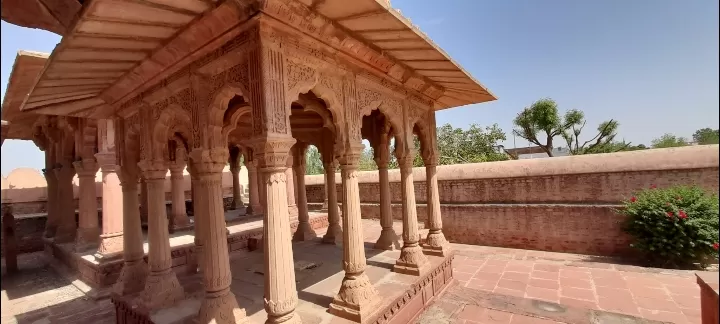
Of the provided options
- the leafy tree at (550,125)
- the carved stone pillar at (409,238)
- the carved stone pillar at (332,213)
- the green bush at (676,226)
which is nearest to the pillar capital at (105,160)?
the carved stone pillar at (332,213)

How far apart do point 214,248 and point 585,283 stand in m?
7.48

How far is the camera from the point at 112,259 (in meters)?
7.75

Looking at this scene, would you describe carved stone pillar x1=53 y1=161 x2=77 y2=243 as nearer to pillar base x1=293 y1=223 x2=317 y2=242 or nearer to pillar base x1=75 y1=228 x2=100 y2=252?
pillar base x1=75 y1=228 x2=100 y2=252

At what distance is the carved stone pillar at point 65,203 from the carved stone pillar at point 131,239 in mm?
7338

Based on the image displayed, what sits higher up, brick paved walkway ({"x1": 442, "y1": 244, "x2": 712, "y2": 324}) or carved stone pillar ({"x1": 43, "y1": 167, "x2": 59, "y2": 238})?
carved stone pillar ({"x1": 43, "y1": 167, "x2": 59, "y2": 238})

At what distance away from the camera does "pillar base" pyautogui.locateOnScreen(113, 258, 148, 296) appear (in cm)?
568

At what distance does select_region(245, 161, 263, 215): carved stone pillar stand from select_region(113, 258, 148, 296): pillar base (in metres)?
7.77

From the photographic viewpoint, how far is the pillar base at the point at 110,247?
7855 millimetres

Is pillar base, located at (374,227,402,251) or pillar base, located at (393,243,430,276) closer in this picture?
pillar base, located at (393,243,430,276)

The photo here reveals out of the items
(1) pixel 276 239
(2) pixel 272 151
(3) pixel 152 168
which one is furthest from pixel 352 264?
(3) pixel 152 168

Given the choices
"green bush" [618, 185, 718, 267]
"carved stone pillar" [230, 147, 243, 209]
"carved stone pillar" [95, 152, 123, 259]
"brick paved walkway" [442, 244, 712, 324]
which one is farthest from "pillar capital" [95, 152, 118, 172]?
"green bush" [618, 185, 718, 267]

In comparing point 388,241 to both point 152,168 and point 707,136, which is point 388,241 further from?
point 707,136

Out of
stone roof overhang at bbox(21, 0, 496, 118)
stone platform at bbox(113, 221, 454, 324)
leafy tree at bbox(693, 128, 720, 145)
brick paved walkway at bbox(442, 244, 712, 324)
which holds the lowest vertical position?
brick paved walkway at bbox(442, 244, 712, 324)

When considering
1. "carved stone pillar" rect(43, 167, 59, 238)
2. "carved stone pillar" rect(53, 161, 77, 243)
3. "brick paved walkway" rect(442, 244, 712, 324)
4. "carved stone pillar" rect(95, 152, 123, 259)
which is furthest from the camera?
"carved stone pillar" rect(43, 167, 59, 238)
